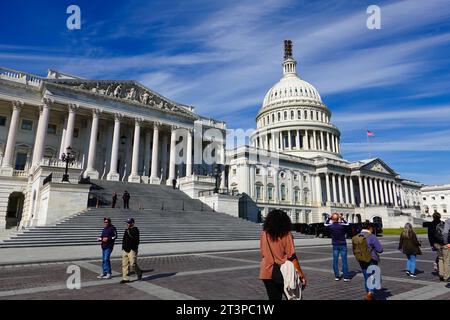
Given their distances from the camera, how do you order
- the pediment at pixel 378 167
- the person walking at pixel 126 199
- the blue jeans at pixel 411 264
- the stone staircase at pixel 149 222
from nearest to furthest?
1. the blue jeans at pixel 411 264
2. the stone staircase at pixel 149 222
3. the person walking at pixel 126 199
4. the pediment at pixel 378 167

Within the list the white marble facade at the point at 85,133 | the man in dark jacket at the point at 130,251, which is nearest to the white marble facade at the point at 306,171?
the white marble facade at the point at 85,133

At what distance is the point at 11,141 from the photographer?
116 feet

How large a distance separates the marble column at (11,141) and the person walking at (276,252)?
3905cm

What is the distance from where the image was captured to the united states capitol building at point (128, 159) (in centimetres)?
3294

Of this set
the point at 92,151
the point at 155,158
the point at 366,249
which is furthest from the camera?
the point at 155,158

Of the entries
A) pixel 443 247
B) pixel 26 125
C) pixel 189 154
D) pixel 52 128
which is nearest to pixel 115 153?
pixel 52 128

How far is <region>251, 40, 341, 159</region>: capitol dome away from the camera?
9050cm

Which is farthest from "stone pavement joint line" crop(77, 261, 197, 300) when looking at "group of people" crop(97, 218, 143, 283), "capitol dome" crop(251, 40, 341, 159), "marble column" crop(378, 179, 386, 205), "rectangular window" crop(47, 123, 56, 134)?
"marble column" crop(378, 179, 386, 205)

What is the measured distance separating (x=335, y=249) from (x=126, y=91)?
39.7 meters

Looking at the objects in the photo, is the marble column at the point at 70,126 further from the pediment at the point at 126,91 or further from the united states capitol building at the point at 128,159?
the pediment at the point at 126,91

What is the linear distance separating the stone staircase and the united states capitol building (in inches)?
101

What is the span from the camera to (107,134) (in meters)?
44.1

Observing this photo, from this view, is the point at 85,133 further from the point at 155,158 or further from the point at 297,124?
the point at 297,124
